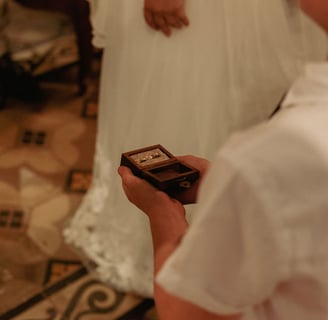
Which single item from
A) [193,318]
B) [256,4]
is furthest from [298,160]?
[256,4]

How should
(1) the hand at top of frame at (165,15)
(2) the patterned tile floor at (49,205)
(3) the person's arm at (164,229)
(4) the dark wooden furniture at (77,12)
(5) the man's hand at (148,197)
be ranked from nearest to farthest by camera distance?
(3) the person's arm at (164,229) < (5) the man's hand at (148,197) < (1) the hand at top of frame at (165,15) < (2) the patterned tile floor at (49,205) < (4) the dark wooden furniture at (77,12)

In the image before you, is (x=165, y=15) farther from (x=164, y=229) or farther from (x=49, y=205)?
(x=49, y=205)

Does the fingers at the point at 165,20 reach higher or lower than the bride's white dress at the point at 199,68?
higher

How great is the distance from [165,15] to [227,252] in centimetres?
66

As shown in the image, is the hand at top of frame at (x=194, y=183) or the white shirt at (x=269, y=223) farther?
the hand at top of frame at (x=194, y=183)

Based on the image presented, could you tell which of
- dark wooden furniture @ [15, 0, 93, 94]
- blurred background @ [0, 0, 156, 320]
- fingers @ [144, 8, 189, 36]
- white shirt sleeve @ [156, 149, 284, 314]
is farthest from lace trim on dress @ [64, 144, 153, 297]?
white shirt sleeve @ [156, 149, 284, 314]

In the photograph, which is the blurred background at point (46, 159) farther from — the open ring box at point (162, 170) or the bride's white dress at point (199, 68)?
the open ring box at point (162, 170)

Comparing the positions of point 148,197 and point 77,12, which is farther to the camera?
point 77,12

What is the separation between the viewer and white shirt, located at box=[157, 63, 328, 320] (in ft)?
1.35

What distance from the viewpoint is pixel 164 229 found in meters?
0.64

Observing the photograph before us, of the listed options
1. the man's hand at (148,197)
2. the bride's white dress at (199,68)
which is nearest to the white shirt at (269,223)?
the man's hand at (148,197)

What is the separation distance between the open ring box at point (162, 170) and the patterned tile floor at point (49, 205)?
0.67 m

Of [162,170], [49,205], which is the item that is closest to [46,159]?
[49,205]

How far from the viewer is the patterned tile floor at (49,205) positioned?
4.34 feet
